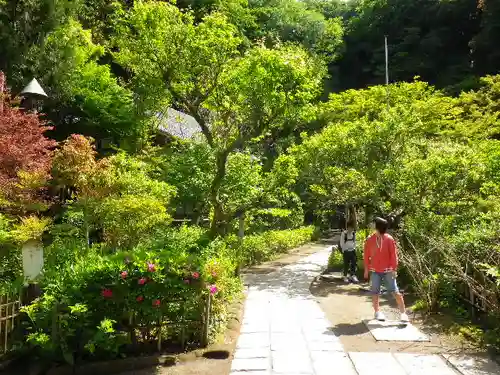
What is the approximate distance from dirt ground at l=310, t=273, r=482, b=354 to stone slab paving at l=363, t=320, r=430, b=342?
0.09 m

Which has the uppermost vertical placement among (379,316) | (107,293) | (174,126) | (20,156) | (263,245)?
(174,126)

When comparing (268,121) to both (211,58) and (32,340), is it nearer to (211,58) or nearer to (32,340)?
(211,58)

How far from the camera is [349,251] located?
10859 mm

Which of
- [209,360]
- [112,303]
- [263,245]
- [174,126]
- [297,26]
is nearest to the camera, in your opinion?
[112,303]

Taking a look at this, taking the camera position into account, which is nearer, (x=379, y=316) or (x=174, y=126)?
(x=379, y=316)

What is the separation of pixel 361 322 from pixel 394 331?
2.42ft

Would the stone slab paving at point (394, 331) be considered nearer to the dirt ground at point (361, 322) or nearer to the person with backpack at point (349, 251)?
the dirt ground at point (361, 322)

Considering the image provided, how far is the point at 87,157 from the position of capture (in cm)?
816

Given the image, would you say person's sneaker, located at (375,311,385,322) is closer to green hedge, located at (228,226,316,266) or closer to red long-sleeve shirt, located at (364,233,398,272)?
red long-sleeve shirt, located at (364,233,398,272)

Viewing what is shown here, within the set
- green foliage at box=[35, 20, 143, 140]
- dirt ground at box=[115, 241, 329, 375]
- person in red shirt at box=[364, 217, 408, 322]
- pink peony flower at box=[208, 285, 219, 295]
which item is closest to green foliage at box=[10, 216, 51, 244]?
dirt ground at box=[115, 241, 329, 375]

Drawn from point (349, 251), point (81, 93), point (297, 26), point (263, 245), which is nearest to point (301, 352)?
point (349, 251)

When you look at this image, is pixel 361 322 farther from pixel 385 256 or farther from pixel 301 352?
pixel 301 352

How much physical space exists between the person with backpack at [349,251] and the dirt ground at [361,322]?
400 millimetres

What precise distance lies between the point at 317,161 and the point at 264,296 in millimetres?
4888
